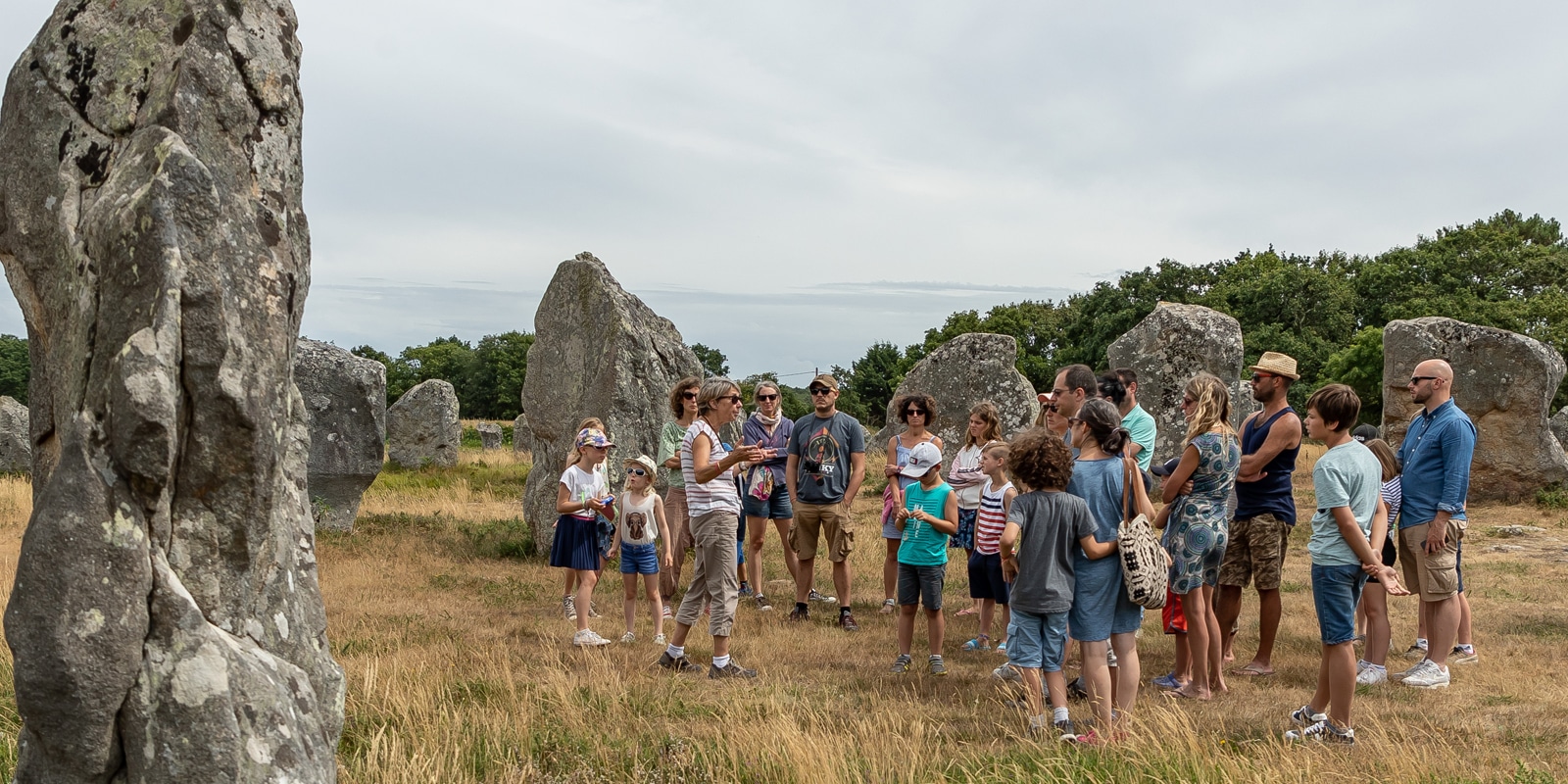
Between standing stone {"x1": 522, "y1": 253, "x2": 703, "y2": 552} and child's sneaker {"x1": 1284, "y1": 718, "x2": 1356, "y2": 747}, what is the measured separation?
7.39 meters

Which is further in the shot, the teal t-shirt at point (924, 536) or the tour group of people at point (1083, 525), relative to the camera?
the teal t-shirt at point (924, 536)

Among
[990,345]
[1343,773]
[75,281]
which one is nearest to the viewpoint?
[75,281]

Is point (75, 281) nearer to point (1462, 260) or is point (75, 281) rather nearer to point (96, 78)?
point (96, 78)

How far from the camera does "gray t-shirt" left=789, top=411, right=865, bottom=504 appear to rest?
8.90 meters

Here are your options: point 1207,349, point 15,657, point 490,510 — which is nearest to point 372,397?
point 490,510

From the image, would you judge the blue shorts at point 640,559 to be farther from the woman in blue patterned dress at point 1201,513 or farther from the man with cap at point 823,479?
the woman in blue patterned dress at point 1201,513

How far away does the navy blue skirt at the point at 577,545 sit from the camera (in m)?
7.99

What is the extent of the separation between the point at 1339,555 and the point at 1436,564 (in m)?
1.75

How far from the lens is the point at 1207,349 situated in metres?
15.2

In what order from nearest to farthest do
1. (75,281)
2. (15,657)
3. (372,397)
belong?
1. (15,657)
2. (75,281)
3. (372,397)

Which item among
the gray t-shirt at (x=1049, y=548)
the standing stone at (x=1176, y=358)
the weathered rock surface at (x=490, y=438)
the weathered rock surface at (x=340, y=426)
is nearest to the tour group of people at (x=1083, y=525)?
the gray t-shirt at (x=1049, y=548)

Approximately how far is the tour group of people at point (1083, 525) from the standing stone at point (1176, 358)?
6.44 meters

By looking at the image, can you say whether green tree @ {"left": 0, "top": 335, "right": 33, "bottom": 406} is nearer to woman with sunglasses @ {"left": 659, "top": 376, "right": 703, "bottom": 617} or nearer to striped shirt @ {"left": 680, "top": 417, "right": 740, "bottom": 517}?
woman with sunglasses @ {"left": 659, "top": 376, "right": 703, "bottom": 617}

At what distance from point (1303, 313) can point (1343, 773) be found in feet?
119
